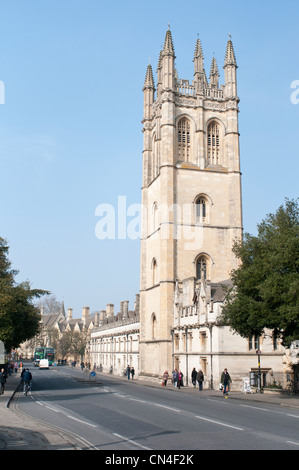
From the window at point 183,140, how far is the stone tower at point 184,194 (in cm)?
11

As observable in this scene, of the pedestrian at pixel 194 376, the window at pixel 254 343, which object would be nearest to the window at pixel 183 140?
the window at pixel 254 343

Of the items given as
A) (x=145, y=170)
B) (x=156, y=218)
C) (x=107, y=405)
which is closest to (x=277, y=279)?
(x=107, y=405)

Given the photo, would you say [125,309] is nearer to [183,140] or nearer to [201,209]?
[201,209]

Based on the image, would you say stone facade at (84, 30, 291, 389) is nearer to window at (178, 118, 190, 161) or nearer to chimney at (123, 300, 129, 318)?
window at (178, 118, 190, 161)

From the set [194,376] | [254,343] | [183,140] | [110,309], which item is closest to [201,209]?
[183,140]

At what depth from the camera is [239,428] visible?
14.6 meters

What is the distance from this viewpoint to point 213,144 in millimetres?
55906

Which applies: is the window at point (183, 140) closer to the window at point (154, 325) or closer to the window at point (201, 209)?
the window at point (201, 209)

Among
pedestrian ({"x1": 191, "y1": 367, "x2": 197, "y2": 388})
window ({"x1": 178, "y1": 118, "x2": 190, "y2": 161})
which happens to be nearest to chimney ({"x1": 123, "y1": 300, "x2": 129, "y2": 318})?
window ({"x1": 178, "y1": 118, "x2": 190, "y2": 161})

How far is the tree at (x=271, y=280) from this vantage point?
25.1 metres

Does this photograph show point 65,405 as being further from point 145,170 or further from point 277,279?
point 145,170

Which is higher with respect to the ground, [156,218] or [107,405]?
[156,218]
